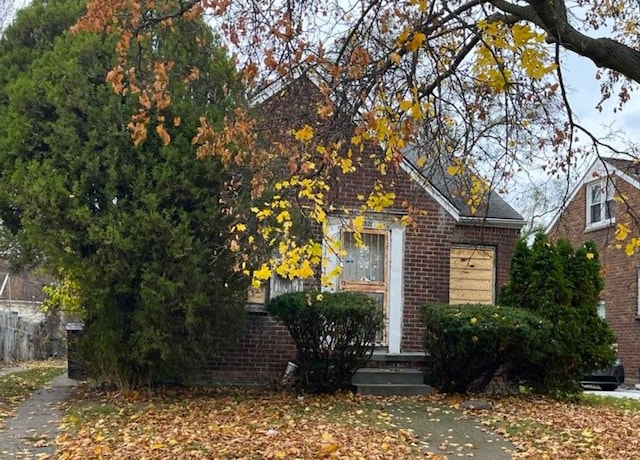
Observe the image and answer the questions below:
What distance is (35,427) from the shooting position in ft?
29.1

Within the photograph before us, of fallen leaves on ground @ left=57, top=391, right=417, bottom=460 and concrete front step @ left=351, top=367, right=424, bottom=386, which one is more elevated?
concrete front step @ left=351, top=367, right=424, bottom=386

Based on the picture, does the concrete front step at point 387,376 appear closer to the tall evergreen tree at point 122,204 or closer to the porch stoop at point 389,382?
the porch stoop at point 389,382

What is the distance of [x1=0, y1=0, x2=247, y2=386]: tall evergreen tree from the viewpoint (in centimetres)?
998

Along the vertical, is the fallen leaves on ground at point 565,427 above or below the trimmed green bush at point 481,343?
below

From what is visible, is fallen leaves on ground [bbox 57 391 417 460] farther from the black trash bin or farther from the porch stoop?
the black trash bin

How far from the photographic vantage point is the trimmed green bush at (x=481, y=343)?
1136 cm

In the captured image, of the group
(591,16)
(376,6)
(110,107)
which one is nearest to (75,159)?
(110,107)

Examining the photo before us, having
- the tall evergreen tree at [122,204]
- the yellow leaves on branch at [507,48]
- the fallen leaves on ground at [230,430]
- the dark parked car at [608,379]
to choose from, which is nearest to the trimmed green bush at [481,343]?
the fallen leaves on ground at [230,430]

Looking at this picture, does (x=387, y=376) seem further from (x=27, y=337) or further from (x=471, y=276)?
(x=27, y=337)

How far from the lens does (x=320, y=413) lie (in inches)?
379

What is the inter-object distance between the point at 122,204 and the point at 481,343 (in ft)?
18.5

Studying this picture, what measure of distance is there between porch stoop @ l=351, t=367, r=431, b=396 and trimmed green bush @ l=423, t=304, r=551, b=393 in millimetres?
413

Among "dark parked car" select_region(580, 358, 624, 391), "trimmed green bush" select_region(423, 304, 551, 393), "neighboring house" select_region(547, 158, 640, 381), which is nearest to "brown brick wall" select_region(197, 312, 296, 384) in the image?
"trimmed green bush" select_region(423, 304, 551, 393)

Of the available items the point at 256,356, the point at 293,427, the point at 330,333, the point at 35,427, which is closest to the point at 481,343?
the point at 330,333
